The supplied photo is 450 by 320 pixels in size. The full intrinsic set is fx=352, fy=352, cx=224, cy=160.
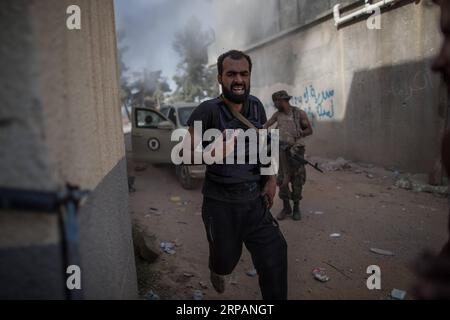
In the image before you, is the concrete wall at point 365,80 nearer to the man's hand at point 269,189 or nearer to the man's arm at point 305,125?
the man's arm at point 305,125

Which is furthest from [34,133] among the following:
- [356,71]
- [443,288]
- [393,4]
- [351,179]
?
[356,71]

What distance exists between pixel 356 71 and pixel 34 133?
8.39 metres

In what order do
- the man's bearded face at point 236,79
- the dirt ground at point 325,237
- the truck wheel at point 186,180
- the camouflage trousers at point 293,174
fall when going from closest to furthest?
the man's bearded face at point 236,79 < the dirt ground at point 325,237 < the camouflage trousers at point 293,174 < the truck wheel at point 186,180

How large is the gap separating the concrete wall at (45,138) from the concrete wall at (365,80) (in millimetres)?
6298

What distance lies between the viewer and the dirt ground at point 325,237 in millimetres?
3023

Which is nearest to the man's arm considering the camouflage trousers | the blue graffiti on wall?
the camouflage trousers

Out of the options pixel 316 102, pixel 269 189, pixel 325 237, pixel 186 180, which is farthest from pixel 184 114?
pixel 269 189

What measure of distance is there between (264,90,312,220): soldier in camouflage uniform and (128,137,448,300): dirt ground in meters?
0.34

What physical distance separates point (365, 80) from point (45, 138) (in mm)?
8137

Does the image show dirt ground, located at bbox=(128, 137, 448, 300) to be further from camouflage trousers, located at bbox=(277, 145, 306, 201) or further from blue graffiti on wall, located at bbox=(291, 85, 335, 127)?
blue graffiti on wall, located at bbox=(291, 85, 335, 127)

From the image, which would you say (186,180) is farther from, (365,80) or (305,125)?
(365,80)

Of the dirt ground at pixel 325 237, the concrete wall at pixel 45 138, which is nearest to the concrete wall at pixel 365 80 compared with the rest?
the dirt ground at pixel 325 237

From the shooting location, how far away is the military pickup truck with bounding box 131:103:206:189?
22.3 ft

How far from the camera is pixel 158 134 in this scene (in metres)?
7.16
